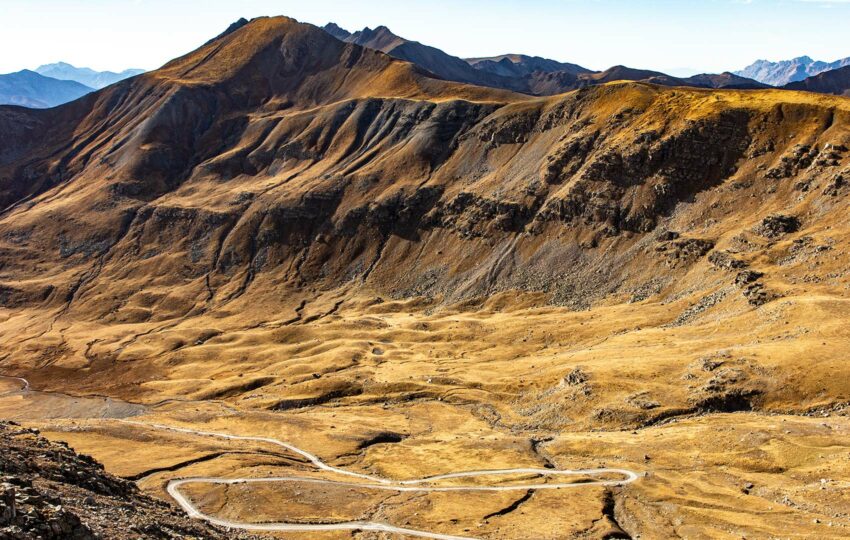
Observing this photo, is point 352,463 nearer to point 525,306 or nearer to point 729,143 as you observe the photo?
point 525,306

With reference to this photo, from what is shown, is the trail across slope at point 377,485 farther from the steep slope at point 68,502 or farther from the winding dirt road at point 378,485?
the steep slope at point 68,502

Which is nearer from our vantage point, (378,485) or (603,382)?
(378,485)

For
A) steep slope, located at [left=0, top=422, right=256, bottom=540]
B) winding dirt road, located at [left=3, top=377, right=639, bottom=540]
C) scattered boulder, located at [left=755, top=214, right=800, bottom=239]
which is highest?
scattered boulder, located at [left=755, top=214, right=800, bottom=239]

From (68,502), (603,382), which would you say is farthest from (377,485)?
(603,382)

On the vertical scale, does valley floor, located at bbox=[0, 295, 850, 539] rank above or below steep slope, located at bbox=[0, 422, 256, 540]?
below

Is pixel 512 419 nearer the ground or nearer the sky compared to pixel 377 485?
nearer the ground

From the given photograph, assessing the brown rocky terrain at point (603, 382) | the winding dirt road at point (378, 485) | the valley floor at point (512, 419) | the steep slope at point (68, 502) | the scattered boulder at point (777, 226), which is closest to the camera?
the steep slope at point (68, 502)

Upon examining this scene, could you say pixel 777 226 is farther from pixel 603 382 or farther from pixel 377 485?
pixel 377 485

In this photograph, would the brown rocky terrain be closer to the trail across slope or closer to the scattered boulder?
the scattered boulder

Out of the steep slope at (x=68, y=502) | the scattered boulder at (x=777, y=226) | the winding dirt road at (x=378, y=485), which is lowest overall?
the winding dirt road at (x=378, y=485)

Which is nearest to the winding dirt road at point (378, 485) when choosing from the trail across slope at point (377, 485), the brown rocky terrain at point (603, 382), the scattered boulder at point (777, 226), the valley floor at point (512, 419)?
the trail across slope at point (377, 485)

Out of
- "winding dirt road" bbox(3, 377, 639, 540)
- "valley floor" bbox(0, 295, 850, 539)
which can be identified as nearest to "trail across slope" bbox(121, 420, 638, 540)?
"winding dirt road" bbox(3, 377, 639, 540)
